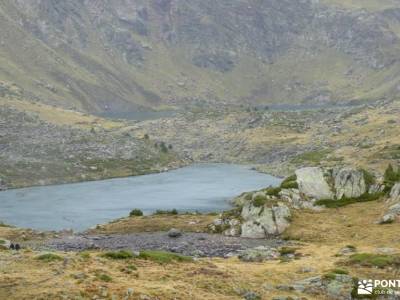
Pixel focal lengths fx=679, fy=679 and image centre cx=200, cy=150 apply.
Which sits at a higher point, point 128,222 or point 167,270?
point 128,222

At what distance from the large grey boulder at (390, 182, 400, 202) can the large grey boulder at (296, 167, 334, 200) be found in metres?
10.9

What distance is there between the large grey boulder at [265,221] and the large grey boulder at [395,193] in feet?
47.3

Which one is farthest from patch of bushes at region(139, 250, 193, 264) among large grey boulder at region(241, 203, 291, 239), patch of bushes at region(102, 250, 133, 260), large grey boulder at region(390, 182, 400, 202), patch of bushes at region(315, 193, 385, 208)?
patch of bushes at region(315, 193, 385, 208)

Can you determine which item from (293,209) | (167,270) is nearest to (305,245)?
(293,209)

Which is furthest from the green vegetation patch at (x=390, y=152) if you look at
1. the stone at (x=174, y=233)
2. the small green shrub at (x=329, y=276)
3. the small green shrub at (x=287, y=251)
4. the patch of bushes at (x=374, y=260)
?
the small green shrub at (x=329, y=276)

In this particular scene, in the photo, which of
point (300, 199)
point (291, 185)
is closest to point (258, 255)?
point (300, 199)

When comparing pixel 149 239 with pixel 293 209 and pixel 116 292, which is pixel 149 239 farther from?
pixel 116 292

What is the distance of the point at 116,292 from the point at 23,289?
6.73 meters

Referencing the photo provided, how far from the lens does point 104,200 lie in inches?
6442

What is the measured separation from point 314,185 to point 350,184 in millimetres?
5575

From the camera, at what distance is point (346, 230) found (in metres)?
84.8

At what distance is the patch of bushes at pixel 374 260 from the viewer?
199ft

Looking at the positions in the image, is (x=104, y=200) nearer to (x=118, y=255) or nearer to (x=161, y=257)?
(x=118, y=255)

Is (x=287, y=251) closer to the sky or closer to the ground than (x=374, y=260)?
closer to the sky
